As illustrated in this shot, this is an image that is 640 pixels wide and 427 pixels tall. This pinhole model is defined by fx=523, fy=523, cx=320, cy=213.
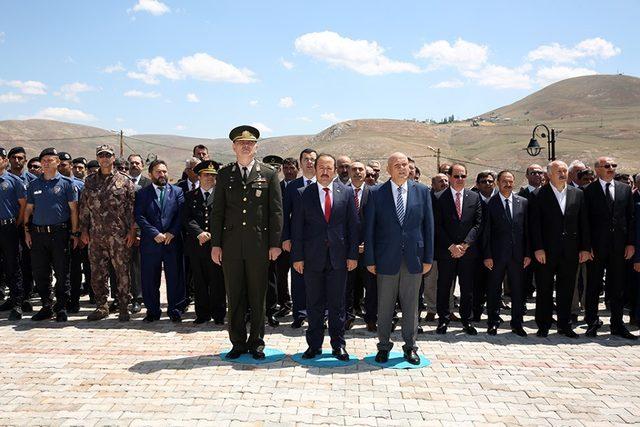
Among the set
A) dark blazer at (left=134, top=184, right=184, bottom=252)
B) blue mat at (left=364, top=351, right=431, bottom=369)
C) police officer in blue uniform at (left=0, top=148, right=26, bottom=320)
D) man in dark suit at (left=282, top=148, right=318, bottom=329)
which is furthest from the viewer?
police officer in blue uniform at (left=0, top=148, right=26, bottom=320)

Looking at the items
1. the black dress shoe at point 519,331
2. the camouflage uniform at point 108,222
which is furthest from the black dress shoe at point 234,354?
the black dress shoe at point 519,331

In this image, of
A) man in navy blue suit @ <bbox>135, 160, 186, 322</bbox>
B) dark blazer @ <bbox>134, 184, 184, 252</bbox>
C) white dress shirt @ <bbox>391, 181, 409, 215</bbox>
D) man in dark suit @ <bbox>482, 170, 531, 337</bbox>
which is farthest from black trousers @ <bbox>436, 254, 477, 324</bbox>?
dark blazer @ <bbox>134, 184, 184, 252</bbox>

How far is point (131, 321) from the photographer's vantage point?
7590 mm

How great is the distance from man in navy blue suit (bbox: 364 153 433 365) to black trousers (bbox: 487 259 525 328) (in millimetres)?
1725

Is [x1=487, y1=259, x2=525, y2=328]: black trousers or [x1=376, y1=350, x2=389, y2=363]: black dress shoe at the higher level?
[x1=487, y1=259, x2=525, y2=328]: black trousers

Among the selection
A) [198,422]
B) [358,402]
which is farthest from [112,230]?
[358,402]

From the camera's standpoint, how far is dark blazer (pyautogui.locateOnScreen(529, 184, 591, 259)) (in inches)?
265

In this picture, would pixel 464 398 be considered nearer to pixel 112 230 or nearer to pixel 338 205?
pixel 338 205

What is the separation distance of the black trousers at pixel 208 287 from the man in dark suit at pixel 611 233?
4.96 m

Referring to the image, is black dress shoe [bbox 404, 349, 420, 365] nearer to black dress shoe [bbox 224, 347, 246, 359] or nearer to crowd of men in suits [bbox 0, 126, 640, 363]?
crowd of men in suits [bbox 0, 126, 640, 363]

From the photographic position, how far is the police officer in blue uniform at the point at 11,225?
777 centimetres

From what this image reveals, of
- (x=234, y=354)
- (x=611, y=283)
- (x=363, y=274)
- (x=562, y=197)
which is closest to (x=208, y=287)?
(x=234, y=354)

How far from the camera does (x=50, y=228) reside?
744cm

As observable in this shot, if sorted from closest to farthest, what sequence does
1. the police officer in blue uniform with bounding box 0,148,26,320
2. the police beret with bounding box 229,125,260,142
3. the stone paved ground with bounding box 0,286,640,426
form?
the stone paved ground with bounding box 0,286,640,426, the police beret with bounding box 229,125,260,142, the police officer in blue uniform with bounding box 0,148,26,320
